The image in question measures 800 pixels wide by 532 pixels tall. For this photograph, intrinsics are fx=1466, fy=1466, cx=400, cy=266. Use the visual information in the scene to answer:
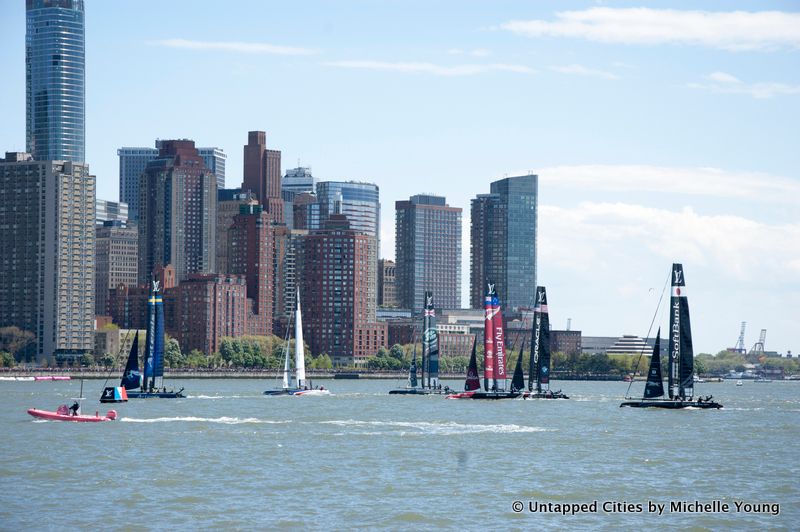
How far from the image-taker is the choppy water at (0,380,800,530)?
6575 centimetres

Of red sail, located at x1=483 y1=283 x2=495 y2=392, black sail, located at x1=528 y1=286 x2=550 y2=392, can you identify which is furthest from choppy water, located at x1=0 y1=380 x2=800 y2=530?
red sail, located at x1=483 y1=283 x2=495 y2=392

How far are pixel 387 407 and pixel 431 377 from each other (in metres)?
39.2

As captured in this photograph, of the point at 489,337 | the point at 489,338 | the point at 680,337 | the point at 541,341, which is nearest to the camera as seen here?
the point at 680,337

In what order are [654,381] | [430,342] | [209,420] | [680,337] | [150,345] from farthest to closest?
[430,342]
[150,345]
[654,381]
[680,337]
[209,420]

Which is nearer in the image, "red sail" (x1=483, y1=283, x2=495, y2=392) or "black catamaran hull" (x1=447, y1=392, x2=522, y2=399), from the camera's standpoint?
"red sail" (x1=483, y1=283, x2=495, y2=392)

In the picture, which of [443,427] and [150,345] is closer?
[443,427]

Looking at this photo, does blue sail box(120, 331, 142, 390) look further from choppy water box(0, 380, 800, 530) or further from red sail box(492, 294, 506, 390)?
red sail box(492, 294, 506, 390)

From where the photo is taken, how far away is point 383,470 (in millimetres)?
83312

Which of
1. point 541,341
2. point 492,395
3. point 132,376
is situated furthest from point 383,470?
point 132,376

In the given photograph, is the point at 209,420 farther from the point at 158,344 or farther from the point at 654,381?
the point at 654,381

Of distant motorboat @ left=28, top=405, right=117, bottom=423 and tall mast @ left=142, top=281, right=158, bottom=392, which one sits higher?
tall mast @ left=142, top=281, right=158, bottom=392

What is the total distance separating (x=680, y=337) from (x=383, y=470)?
203 ft

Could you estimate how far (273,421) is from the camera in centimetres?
12662

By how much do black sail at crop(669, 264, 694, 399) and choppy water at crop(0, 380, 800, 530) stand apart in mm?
4084
